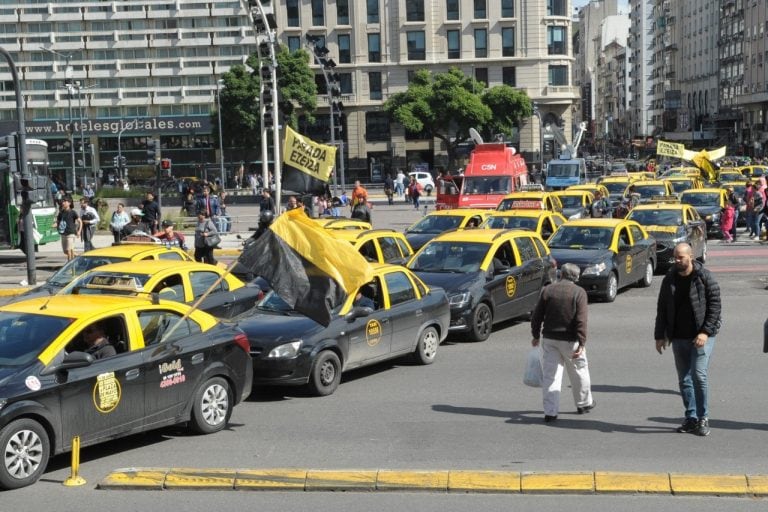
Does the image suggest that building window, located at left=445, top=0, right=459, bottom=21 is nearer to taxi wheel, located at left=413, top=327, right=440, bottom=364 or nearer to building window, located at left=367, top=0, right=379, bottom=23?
building window, located at left=367, top=0, right=379, bottom=23

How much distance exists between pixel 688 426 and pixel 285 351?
14.4 feet

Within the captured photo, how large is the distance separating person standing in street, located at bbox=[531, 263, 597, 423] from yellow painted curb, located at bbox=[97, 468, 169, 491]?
382 cm

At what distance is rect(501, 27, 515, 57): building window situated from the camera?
76.4 meters

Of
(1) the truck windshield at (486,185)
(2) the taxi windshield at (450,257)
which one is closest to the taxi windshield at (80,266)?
(2) the taxi windshield at (450,257)

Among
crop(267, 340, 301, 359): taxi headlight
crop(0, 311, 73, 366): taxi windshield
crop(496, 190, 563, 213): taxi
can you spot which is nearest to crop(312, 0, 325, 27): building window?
crop(496, 190, 563, 213): taxi

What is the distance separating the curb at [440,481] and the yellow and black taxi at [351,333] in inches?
120

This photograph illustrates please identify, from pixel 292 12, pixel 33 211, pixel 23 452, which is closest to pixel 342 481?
pixel 23 452

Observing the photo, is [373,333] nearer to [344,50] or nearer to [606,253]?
[606,253]

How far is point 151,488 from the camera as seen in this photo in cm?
820

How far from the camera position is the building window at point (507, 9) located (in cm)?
7600

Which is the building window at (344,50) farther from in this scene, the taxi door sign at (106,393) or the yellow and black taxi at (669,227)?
the taxi door sign at (106,393)

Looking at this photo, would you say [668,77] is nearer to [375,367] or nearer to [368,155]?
[368,155]

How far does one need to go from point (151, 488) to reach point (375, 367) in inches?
226

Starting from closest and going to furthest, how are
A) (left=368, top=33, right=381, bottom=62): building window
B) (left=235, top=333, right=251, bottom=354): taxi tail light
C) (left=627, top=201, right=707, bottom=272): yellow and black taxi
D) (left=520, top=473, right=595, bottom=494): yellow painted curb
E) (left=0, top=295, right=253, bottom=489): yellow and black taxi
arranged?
(left=520, top=473, right=595, bottom=494): yellow painted curb
(left=0, top=295, right=253, bottom=489): yellow and black taxi
(left=235, top=333, right=251, bottom=354): taxi tail light
(left=627, top=201, right=707, bottom=272): yellow and black taxi
(left=368, top=33, right=381, bottom=62): building window
